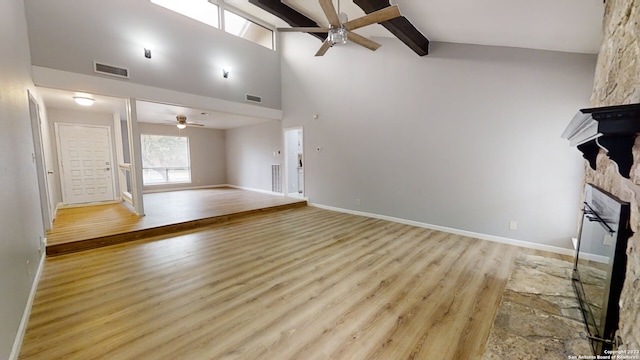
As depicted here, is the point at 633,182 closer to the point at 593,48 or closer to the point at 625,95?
the point at 625,95

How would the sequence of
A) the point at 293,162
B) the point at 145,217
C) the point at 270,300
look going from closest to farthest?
the point at 270,300, the point at 145,217, the point at 293,162

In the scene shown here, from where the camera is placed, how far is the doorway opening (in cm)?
716

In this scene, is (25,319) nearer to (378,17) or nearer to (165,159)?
(378,17)

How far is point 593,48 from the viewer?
301 centimetres

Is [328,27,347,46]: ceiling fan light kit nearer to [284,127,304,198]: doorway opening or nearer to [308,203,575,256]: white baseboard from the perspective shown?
[308,203,575,256]: white baseboard

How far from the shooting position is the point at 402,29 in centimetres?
360

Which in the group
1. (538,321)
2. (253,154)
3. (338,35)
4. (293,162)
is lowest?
(538,321)

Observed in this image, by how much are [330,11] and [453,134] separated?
9.40ft

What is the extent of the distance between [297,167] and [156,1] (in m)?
4.87

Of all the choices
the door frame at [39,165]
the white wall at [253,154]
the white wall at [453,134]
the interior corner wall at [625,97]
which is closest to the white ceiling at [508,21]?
the white wall at [453,134]

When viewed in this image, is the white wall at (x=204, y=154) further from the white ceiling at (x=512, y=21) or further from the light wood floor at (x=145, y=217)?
the white ceiling at (x=512, y=21)

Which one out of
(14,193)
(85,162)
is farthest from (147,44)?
(14,193)

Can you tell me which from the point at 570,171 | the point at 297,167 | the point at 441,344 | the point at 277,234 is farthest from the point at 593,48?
the point at 297,167

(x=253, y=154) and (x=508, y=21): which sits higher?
(x=508, y=21)
